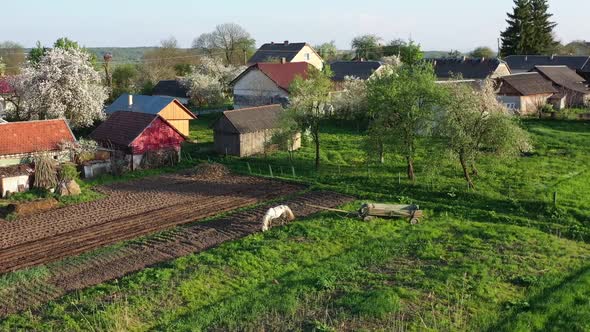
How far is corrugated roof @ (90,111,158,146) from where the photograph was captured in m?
35.7

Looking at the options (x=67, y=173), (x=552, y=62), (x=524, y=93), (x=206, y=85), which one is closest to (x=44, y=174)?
(x=67, y=173)

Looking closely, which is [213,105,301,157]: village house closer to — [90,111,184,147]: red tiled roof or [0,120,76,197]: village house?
[90,111,184,147]: red tiled roof

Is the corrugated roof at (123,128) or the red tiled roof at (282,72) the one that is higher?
the red tiled roof at (282,72)

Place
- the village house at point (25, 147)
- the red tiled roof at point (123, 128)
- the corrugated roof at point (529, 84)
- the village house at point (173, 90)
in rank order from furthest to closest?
1. the village house at point (173, 90)
2. the corrugated roof at point (529, 84)
3. the red tiled roof at point (123, 128)
4. the village house at point (25, 147)

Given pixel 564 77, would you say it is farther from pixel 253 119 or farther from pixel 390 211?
pixel 390 211

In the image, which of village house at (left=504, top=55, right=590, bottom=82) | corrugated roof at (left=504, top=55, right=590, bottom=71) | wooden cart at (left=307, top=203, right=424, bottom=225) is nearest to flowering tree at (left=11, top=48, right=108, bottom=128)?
wooden cart at (left=307, top=203, right=424, bottom=225)

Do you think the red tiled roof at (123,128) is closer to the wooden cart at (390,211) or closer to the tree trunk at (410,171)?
the tree trunk at (410,171)

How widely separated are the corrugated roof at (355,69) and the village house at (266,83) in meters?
8.82

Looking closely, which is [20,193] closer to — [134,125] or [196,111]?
→ [134,125]

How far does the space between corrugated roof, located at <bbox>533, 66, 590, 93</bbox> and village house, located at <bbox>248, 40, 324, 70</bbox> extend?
3159 centimetres

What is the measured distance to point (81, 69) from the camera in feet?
139

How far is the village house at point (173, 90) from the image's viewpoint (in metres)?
64.3

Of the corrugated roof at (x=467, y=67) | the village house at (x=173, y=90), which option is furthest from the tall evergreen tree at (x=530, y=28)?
the village house at (x=173, y=90)

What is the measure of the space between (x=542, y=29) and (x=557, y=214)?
66774mm
